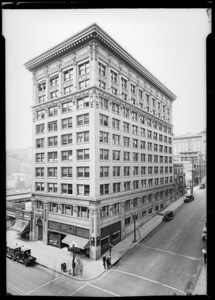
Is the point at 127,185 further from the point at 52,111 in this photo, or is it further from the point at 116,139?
the point at 52,111

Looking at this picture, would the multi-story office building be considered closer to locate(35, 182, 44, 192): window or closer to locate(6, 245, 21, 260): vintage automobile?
locate(35, 182, 44, 192): window

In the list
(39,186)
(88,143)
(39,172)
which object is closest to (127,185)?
(88,143)

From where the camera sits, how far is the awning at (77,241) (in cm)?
2397

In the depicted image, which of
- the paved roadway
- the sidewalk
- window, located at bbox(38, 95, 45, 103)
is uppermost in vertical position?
window, located at bbox(38, 95, 45, 103)

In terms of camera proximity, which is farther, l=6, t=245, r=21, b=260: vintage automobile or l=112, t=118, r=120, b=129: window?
l=112, t=118, r=120, b=129: window

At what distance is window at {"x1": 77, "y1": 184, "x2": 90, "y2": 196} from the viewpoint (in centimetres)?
2595

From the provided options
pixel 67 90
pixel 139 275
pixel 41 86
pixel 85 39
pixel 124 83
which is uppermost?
pixel 85 39

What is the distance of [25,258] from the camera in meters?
22.2

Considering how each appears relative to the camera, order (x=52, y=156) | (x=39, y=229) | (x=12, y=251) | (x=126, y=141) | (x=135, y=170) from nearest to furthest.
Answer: (x=12, y=251) < (x=52, y=156) < (x=39, y=229) < (x=126, y=141) < (x=135, y=170)

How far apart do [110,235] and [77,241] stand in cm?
448

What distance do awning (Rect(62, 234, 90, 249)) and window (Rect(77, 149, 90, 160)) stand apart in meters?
9.86

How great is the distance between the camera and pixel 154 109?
1678 inches

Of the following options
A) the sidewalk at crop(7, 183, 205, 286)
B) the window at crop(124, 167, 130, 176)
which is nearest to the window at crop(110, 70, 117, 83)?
the window at crop(124, 167, 130, 176)

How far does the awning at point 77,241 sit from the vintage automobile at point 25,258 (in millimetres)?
4280
